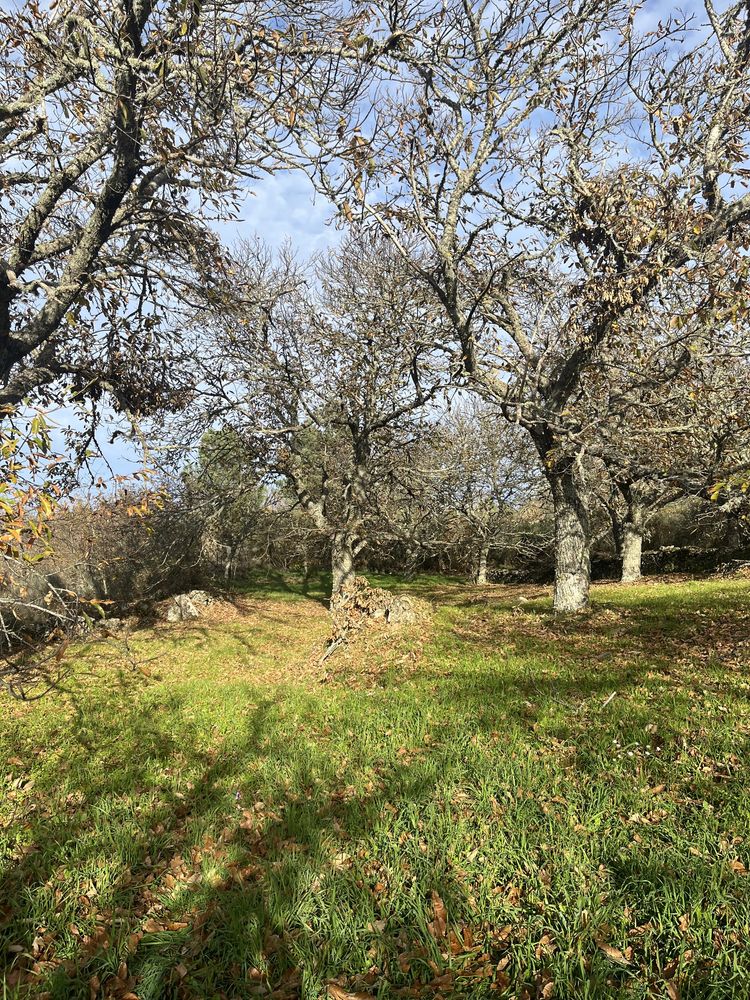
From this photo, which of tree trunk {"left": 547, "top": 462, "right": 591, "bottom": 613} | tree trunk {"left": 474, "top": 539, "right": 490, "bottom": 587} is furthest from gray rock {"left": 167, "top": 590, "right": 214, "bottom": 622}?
tree trunk {"left": 474, "top": 539, "right": 490, "bottom": 587}

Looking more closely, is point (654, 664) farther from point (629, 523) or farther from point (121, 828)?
point (629, 523)

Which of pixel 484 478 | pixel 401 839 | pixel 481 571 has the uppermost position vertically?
pixel 484 478

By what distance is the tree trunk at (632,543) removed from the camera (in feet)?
61.2

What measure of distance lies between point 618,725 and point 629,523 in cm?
1621

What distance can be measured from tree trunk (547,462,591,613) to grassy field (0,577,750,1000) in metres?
3.59

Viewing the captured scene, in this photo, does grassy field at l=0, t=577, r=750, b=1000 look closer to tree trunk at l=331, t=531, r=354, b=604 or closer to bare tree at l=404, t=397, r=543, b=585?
tree trunk at l=331, t=531, r=354, b=604

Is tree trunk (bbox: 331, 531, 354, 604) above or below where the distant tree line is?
below

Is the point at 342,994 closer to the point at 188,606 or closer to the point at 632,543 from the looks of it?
the point at 188,606

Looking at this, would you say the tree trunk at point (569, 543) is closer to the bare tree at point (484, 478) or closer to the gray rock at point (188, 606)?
the bare tree at point (484, 478)

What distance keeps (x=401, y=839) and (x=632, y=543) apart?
720 inches

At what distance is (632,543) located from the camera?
1894 cm

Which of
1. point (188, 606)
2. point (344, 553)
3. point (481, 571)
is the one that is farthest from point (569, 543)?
point (481, 571)

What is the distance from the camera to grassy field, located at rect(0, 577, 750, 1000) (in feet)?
8.46

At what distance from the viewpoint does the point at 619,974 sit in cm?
243
